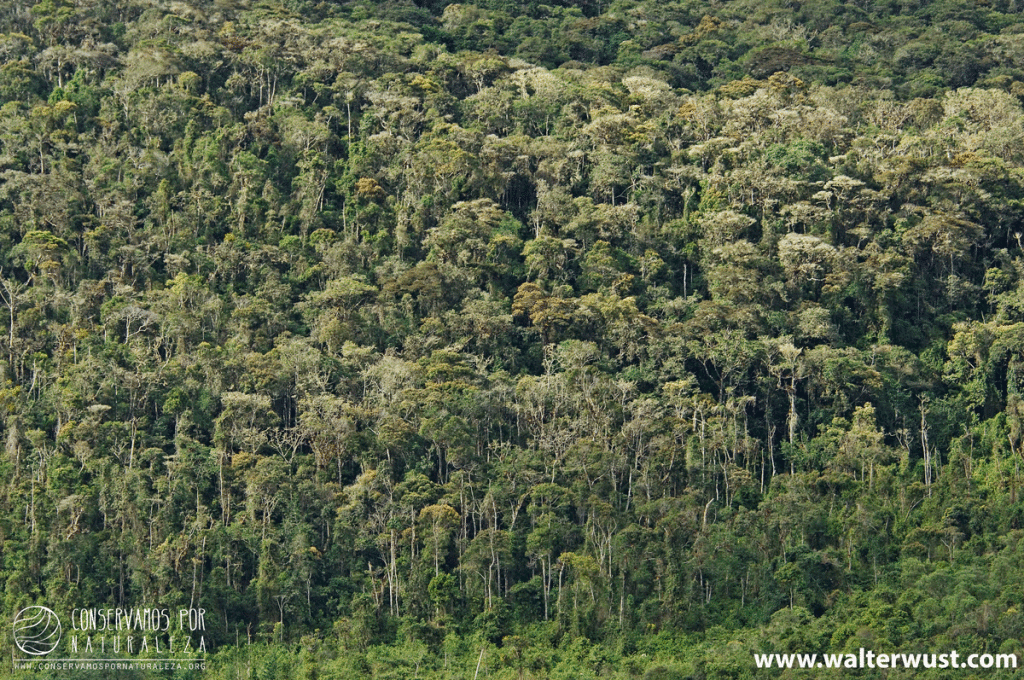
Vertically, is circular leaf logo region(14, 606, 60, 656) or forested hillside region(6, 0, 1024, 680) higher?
forested hillside region(6, 0, 1024, 680)

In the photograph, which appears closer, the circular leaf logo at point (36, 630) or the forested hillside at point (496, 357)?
the forested hillside at point (496, 357)

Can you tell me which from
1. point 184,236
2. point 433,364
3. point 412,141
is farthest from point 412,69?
point 433,364

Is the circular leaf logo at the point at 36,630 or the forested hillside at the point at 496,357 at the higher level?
the forested hillside at the point at 496,357

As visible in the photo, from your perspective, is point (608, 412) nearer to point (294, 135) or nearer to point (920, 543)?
point (920, 543)

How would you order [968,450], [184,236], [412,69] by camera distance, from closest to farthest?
[968,450], [184,236], [412,69]

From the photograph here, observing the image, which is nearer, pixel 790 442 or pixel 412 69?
pixel 790 442

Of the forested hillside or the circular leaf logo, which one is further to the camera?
the circular leaf logo
